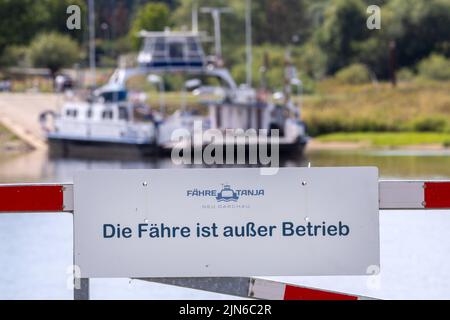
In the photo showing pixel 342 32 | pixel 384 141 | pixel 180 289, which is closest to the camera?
pixel 180 289

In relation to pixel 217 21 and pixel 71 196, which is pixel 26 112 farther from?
pixel 71 196

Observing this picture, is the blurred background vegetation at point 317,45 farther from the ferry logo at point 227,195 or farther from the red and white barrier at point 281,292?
the ferry logo at point 227,195

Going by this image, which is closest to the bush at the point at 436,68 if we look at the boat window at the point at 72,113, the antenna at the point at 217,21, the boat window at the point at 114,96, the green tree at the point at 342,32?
the green tree at the point at 342,32

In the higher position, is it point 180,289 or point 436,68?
point 436,68

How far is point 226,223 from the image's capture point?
5.59m

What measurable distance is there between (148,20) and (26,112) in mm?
8382

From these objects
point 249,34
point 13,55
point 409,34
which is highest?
point 409,34

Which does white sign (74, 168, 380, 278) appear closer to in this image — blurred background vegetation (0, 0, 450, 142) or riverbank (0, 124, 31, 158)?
riverbank (0, 124, 31, 158)

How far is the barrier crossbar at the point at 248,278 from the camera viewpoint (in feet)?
18.4

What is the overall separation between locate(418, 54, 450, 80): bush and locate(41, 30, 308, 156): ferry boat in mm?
6593

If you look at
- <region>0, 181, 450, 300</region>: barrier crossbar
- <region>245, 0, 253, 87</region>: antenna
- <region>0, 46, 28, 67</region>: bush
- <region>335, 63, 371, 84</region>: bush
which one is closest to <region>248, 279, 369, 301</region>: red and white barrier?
<region>0, 181, 450, 300</region>: barrier crossbar

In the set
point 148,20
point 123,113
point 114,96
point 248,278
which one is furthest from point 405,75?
point 248,278

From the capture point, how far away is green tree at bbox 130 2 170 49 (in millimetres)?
67438
